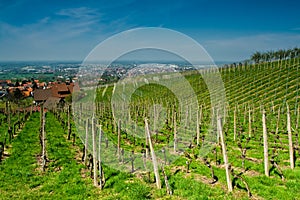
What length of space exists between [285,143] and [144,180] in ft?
26.7

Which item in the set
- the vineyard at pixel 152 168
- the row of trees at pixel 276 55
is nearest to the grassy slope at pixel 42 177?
the vineyard at pixel 152 168

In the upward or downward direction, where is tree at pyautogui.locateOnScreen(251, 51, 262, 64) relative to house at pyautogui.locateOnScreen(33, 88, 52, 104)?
upward

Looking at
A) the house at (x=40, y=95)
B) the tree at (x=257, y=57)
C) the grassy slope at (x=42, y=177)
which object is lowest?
the house at (x=40, y=95)

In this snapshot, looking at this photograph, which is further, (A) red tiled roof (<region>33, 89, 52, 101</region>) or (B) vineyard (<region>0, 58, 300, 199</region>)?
(A) red tiled roof (<region>33, 89, 52, 101</region>)

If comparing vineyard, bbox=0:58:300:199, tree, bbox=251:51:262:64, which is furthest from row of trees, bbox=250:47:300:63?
vineyard, bbox=0:58:300:199

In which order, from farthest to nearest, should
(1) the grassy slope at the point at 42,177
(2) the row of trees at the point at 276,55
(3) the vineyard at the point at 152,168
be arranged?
(2) the row of trees at the point at 276,55 → (1) the grassy slope at the point at 42,177 → (3) the vineyard at the point at 152,168

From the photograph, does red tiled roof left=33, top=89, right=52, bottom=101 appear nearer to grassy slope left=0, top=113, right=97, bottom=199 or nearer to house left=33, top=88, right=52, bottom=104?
house left=33, top=88, right=52, bottom=104

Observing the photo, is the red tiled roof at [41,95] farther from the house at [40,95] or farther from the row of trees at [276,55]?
the row of trees at [276,55]

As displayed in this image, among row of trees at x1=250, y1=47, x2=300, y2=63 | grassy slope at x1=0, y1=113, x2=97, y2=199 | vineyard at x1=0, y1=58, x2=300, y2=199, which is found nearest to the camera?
vineyard at x1=0, y1=58, x2=300, y2=199

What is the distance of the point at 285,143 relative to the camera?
44.9ft

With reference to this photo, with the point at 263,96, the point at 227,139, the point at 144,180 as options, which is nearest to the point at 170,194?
the point at 144,180

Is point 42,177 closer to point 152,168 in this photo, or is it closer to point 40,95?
point 152,168

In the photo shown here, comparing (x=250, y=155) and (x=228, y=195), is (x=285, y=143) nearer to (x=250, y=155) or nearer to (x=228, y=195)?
(x=250, y=155)

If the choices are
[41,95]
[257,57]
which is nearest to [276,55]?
[257,57]
